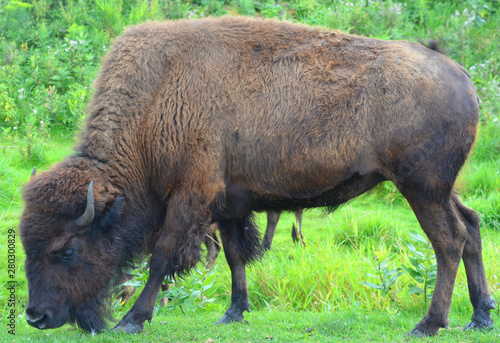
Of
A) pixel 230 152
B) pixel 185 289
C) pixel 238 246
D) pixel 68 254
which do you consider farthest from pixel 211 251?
pixel 68 254

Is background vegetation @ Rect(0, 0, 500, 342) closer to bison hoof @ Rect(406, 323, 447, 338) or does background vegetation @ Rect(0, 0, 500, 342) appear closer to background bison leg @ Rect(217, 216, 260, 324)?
bison hoof @ Rect(406, 323, 447, 338)

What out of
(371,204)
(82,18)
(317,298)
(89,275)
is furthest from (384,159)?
(82,18)

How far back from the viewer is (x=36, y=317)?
13.4 feet

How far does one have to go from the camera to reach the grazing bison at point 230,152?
4.27 m

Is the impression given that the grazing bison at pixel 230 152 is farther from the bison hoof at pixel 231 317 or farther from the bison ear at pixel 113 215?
the bison hoof at pixel 231 317

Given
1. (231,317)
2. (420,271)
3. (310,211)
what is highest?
(420,271)

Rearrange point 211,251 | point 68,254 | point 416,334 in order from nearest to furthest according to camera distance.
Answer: point 68,254, point 416,334, point 211,251

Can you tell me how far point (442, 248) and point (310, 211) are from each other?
3.26 metres

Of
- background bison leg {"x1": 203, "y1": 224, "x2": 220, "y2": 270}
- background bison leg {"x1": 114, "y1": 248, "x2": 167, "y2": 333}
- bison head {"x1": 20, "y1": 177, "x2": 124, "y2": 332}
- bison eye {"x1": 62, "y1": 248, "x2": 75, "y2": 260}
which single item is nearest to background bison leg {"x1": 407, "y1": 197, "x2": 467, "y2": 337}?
background bison leg {"x1": 114, "y1": 248, "x2": 167, "y2": 333}

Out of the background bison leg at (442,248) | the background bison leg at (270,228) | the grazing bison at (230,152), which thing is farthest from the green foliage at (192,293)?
the background bison leg at (442,248)

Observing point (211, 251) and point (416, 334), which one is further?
point (211, 251)

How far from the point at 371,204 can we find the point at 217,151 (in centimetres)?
454

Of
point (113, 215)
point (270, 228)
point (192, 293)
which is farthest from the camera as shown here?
point (270, 228)

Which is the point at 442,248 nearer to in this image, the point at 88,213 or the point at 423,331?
the point at 423,331
